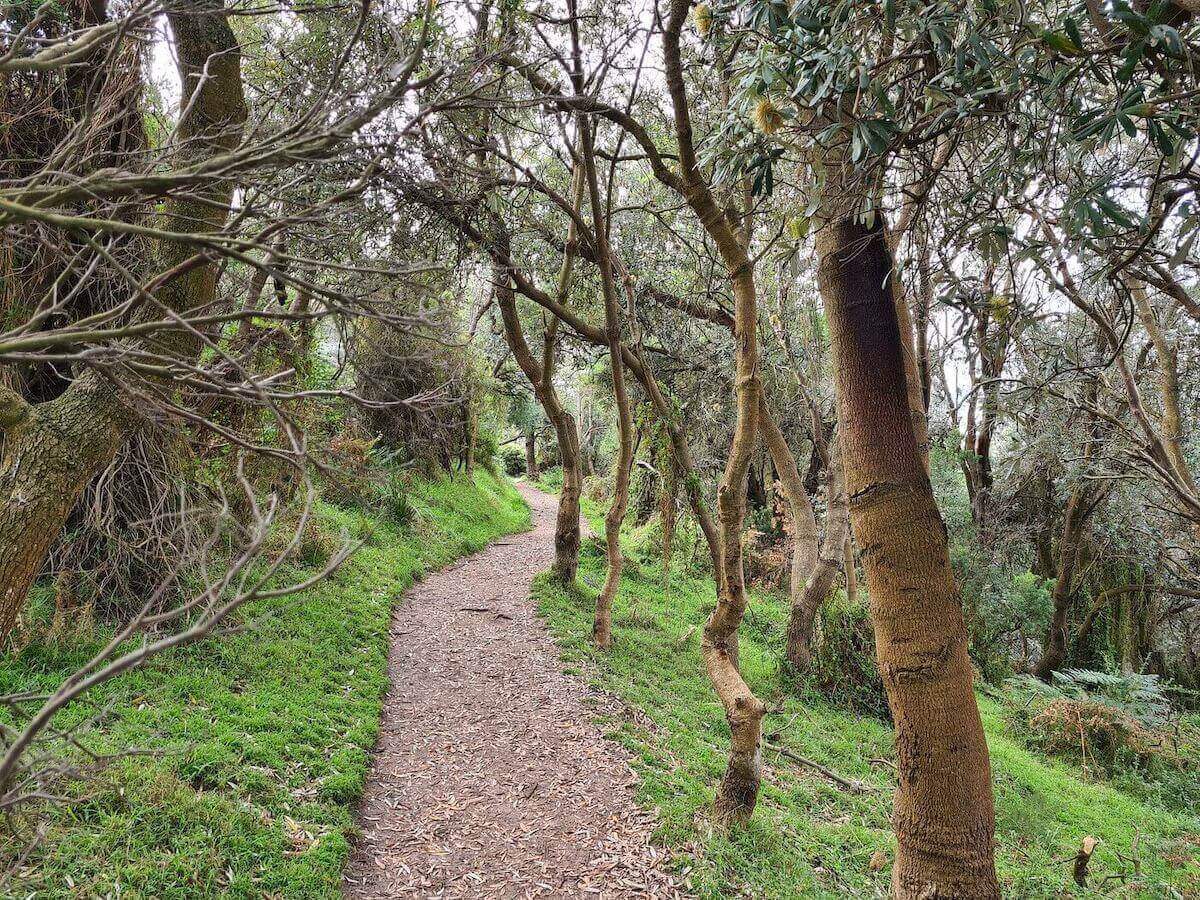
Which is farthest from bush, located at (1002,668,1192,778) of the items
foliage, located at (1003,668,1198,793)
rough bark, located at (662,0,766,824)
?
rough bark, located at (662,0,766,824)

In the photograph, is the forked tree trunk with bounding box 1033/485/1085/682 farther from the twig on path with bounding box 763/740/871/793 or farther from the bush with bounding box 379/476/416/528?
the bush with bounding box 379/476/416/528

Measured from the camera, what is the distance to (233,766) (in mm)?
4105

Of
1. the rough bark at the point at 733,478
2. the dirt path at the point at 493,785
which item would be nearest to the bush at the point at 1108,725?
the rough bark at the point at 733,478

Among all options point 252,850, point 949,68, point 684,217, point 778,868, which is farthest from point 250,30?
point 778,868

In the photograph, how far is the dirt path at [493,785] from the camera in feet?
12.9

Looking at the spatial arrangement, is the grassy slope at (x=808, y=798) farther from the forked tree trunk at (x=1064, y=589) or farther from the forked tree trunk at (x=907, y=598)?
the forked tree trunk at (x=1064, y=589)

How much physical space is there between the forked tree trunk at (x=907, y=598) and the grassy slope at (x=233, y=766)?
201cm

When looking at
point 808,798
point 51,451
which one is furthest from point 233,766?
point 808,798

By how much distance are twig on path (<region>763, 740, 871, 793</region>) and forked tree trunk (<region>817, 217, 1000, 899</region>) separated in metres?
4.07

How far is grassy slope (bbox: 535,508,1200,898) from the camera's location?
4.23m

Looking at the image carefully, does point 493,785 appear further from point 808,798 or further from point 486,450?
point 486,450

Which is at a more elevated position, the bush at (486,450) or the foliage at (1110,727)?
the bush at (486,450)

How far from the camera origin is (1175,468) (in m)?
5.88

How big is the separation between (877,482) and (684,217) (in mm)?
6566
